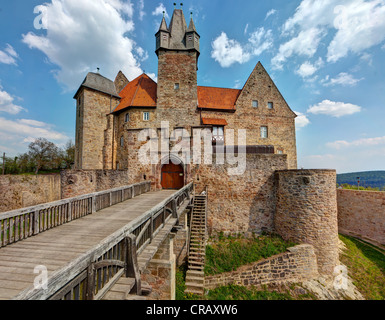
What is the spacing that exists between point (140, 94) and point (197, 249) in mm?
16132

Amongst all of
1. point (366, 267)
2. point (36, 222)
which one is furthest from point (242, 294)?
point (36, 222)

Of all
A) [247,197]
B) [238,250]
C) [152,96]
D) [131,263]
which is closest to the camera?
[131,263]

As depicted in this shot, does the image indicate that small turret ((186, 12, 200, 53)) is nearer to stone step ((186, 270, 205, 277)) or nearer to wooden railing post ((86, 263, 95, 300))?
stone step ((186, 270, 205, 277))

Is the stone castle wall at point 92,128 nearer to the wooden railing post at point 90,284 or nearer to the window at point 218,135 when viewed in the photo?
the window at point 218,135

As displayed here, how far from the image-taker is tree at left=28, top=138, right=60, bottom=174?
31.5 m

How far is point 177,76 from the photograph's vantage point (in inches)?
728

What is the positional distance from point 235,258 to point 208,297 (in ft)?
9.06

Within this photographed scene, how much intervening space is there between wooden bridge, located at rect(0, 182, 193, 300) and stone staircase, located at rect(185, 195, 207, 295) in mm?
4372

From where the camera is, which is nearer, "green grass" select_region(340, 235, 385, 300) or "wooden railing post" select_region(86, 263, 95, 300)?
"wooden railing post" select_region(86, 263, 95, 300)

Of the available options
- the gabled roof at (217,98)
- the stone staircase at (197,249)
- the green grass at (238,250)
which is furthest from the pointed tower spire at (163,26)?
the green grass at (238,250)

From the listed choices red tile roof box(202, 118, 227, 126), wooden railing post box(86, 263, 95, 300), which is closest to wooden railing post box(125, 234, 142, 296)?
wooden railing post box(86, 263, 95, 300)

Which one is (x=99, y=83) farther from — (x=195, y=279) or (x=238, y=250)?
(x=238, y=250)

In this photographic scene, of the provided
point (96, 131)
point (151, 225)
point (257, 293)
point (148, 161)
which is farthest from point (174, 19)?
point (257, 293)

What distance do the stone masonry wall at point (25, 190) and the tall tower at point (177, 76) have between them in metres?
12.5
